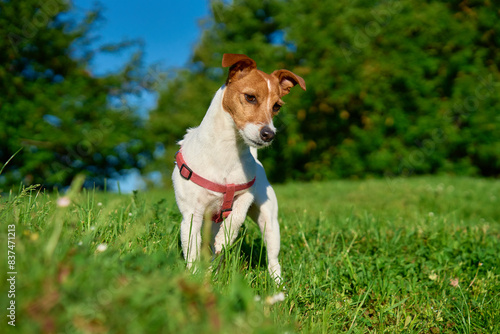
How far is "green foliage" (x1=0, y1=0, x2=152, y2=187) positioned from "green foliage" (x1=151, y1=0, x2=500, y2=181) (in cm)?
453

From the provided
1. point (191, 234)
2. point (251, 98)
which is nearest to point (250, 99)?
point (251, 98)

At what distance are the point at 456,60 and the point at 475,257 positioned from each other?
58.1ft

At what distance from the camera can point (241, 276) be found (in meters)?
2.70

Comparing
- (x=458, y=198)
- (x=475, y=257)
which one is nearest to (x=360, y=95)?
(x=458, y=198)

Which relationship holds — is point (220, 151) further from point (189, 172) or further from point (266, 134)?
point (266, 134)

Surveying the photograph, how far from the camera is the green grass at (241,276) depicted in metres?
1.37

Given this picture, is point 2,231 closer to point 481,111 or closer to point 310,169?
point 310,169

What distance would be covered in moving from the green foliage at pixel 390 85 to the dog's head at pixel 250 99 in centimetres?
1563

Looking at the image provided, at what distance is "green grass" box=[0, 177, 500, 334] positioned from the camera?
4.50 ft

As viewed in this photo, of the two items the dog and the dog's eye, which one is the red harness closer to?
the dog

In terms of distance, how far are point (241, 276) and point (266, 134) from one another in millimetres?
1103

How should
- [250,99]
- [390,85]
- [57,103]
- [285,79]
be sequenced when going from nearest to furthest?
1. [250,99]
2. [285,79]
3. [57,103]
4. [390,85]

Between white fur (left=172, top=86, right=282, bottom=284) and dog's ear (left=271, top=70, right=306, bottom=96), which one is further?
dog's ear (left=271, top=70, right=306, bottom=96)

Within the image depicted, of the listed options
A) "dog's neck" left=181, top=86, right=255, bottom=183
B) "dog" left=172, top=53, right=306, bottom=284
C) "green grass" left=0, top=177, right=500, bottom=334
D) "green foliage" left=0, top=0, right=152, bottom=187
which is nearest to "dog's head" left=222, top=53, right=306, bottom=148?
"dog" left=172, top=53, right=306, bottom=284
